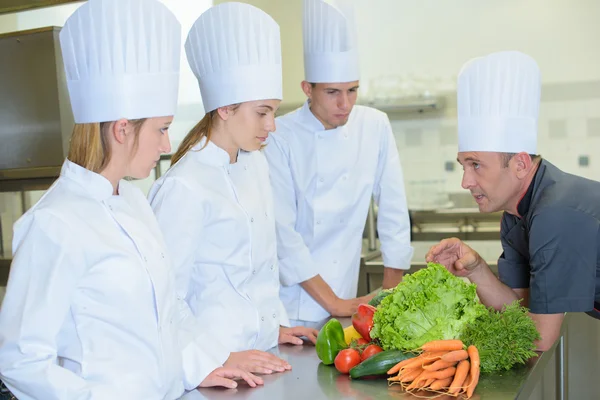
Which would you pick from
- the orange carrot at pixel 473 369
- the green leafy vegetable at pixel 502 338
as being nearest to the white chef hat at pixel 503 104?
the green leafy vegetable at pixel 502 338

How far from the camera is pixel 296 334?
2.00 metres

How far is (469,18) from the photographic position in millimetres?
4375

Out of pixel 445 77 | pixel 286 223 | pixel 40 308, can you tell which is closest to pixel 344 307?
pixel 286 223

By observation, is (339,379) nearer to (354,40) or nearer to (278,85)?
(278,85)

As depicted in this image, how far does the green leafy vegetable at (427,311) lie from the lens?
1611mm

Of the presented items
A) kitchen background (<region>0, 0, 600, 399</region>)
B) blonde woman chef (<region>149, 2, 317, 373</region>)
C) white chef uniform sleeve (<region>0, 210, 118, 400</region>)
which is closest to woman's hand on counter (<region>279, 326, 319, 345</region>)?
blonde woman chef (<region>149, 2, 317, 373</region>)

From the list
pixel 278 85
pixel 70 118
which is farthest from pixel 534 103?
pixel 70 118

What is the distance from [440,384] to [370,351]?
208 mm

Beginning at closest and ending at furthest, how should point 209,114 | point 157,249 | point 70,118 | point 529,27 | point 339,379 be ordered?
point 157,249 < point 339,379 < point 209,114 < point 70,118 < point 529,27

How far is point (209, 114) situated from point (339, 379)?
752 millimetres

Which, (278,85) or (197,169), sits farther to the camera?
(278,85)

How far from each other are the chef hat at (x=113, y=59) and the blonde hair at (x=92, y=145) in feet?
0.06

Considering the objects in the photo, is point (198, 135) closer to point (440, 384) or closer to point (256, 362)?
point (256, 362)

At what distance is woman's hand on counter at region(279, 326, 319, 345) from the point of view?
197 centimetres
